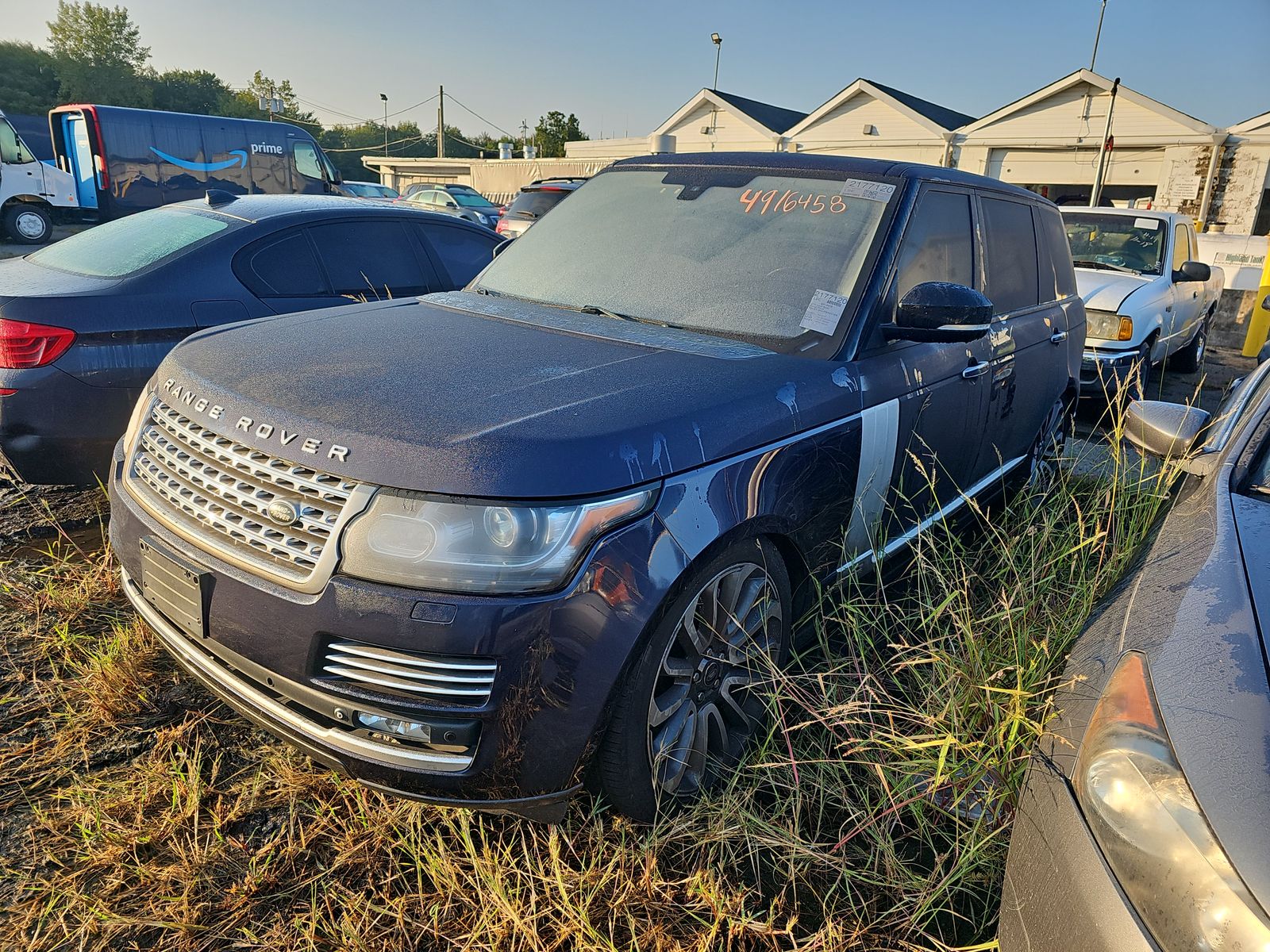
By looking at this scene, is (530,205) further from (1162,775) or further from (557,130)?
(557,130)

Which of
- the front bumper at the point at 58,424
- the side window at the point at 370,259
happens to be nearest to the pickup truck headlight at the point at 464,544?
the front bumper at the point at 58,424

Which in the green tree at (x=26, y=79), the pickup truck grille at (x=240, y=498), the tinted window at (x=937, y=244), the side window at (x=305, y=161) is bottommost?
the pickup truck grille at (x=240, y=498)

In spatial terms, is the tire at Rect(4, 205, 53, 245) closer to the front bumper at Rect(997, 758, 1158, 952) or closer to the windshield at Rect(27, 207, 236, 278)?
the windshield at Rect(27, 207, 236, 278)

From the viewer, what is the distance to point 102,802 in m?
2.18

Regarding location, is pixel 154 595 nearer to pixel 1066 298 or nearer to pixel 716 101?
pixel 1066 298

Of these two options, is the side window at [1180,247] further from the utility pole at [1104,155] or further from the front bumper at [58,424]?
→ the utility pole at [1104,155]

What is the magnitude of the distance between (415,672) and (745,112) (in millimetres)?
30458

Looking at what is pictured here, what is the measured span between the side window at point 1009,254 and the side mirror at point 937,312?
891 mm

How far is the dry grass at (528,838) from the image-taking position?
6.19ft

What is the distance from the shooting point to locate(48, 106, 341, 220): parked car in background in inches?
688

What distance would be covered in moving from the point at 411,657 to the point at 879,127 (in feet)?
95.5

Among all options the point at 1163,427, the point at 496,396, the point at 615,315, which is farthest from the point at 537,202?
the point at 496,396

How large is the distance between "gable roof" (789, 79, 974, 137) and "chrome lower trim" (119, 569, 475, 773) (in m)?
28.2

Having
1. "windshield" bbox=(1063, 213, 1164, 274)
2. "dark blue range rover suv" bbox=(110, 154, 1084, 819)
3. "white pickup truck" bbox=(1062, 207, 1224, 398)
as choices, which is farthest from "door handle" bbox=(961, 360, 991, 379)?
"windshield" bbox=(1063, 213, 1164, 274)
